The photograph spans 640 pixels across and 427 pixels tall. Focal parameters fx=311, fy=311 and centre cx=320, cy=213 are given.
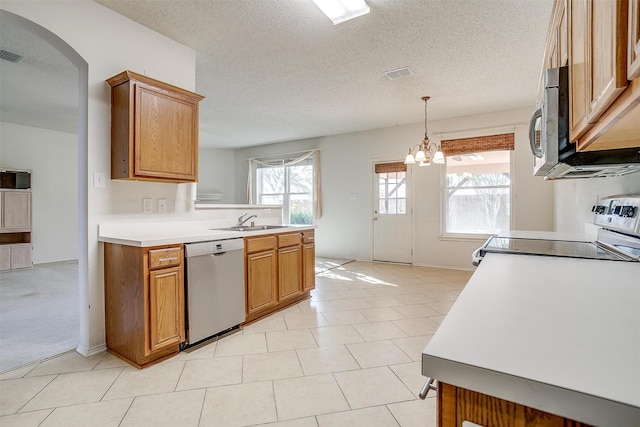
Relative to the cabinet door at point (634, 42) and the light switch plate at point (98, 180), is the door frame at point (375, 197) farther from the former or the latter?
the cabinet door at point (634, 42)

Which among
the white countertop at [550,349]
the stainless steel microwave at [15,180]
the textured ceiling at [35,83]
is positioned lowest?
the white countertop at [550,349]

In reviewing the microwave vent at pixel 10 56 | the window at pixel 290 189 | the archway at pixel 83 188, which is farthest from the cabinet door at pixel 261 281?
the window at pixel 290 189

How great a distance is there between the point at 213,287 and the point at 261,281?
58 cm

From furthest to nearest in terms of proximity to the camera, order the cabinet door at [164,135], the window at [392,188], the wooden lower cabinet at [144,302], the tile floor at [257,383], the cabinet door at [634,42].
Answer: the window at [392,188]
the cabinet door at [164,135]
the wooden lower cabinet at [144,302]
the tile floor at [257,383]
the cabinet door at [634,42]

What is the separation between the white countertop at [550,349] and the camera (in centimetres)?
38

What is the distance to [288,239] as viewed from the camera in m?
3.33

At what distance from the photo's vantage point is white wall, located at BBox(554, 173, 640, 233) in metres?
1.62

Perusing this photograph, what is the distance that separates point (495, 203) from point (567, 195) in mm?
1646

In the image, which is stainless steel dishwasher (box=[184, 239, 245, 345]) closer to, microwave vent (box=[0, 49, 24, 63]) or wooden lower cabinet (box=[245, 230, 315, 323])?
wooden lower cabinet (box=[245, 230, 315, 323])

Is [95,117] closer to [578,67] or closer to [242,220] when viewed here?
[242,220]

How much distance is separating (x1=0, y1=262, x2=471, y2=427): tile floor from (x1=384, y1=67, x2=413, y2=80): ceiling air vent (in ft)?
8.59

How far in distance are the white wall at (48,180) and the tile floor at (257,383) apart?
4967 millimetres

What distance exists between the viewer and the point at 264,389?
1848 mm

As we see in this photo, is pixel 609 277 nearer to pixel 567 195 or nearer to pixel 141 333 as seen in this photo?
pixel 141 333
